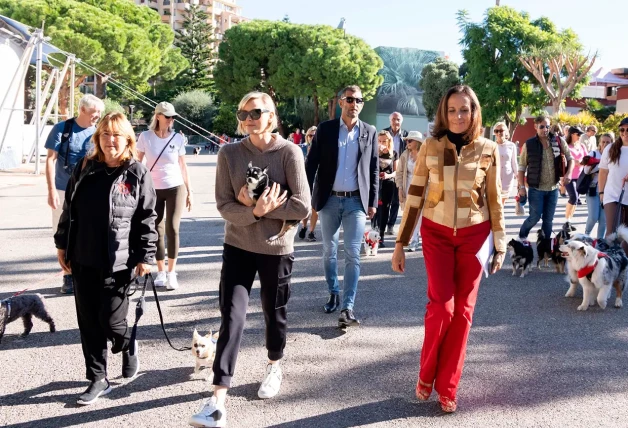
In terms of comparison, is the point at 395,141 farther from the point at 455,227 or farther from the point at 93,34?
the point at 93,34

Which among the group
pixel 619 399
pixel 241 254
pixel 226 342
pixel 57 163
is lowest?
pixel 619 399

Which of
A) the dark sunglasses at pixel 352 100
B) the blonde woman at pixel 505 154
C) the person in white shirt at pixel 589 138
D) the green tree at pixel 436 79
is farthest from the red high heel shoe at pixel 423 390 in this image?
the green tree at pixel 436 79

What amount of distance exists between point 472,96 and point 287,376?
90.3 inches

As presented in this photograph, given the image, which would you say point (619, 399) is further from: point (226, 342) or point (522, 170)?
point (522, 170)

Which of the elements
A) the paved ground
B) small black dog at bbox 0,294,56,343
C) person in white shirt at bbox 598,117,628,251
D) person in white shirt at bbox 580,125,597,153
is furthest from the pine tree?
small black dog at bbox 0,294,56,343

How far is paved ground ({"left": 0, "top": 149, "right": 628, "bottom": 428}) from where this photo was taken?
12.7ft

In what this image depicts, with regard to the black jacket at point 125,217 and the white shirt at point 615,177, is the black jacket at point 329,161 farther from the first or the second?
the white shirt at point 615,177

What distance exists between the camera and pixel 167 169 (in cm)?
661

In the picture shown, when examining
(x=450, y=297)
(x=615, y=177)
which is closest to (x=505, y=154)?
(x=615, y=177)

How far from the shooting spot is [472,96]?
3.89m

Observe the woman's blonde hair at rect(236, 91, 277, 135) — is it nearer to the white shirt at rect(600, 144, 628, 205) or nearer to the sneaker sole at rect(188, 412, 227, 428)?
the sneaker sole at rect(188, 412, 227, 428)

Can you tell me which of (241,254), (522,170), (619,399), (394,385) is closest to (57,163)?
(241,254)

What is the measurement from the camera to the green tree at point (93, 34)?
40625 mm

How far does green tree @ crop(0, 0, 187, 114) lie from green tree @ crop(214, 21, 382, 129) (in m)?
7.55
